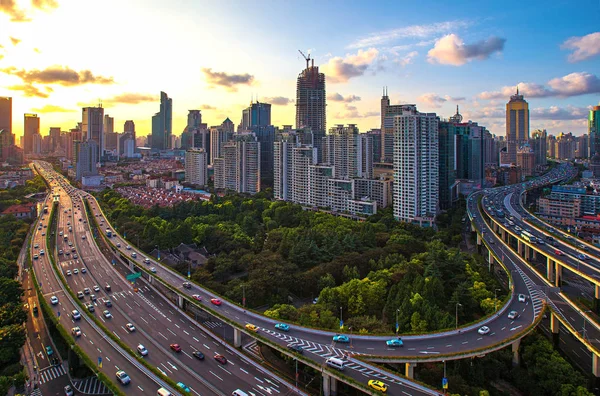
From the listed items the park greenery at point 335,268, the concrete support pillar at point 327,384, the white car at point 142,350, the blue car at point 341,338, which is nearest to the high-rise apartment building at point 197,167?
the park greenery at point 335,268

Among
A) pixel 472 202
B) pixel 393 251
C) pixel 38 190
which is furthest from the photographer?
pixel 38 190

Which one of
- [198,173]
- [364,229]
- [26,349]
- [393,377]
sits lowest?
[26,349]

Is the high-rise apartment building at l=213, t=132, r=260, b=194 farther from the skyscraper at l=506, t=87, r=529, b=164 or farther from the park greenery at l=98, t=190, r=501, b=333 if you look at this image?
the skyscraper at l=506, t=87, r=529, b=164

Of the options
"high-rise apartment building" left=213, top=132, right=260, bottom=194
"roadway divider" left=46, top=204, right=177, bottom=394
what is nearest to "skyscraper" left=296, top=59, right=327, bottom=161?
"high-rise apartment building" left=213, top=132, right=260, bottom=194

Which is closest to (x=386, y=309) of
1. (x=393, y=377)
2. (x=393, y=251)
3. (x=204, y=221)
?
(x=393, y=377)

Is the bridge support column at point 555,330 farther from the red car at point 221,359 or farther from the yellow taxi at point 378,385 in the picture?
the red car at point 221,359

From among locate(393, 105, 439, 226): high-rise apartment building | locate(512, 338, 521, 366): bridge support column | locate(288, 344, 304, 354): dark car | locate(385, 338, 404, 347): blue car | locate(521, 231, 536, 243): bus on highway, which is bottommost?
locate(512, 338, 521, 366): bridge support column

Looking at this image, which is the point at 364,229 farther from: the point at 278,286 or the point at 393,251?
the point at 278,286
